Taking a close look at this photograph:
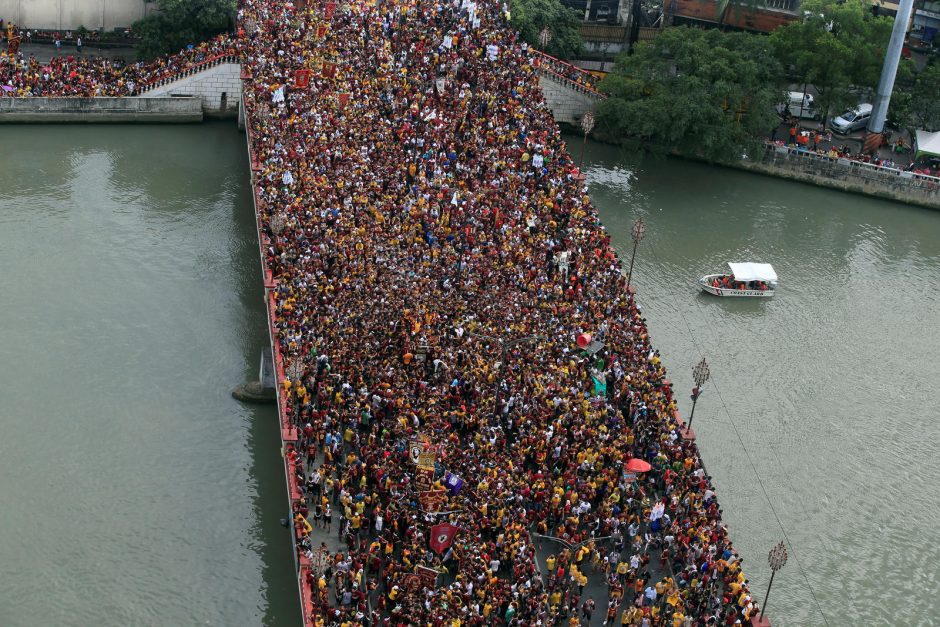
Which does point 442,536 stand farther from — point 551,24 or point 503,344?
point 551,24

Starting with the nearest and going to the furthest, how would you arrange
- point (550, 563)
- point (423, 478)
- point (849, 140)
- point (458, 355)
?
point (550, 563)
point (423, 478)
point (458, 355)
point (849, 140)

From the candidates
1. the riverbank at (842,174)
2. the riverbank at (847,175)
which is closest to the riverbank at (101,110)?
the riverbank at (842,174)

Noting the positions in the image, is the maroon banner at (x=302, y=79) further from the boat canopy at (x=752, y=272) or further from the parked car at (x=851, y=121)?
the parked car at (x=851, y=121)

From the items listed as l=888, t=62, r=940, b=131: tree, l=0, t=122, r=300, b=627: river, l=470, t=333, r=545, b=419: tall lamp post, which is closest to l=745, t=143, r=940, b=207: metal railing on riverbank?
l=888, t=62, r=940, b=131: tree

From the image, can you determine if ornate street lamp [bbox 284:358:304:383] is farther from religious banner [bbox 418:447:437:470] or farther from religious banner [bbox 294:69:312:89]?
religious banner [bbox 294:69:312:89]

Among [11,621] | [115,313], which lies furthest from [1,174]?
[11,621]

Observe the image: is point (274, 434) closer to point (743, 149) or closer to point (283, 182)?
point (283, 182)

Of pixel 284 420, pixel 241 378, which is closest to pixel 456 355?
pixel 284 420
